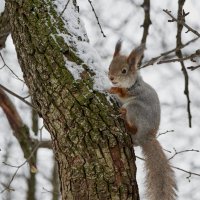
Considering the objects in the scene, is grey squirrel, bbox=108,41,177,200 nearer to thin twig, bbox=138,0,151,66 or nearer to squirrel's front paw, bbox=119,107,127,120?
squirrel's front paw, bbox=119,107,127,120

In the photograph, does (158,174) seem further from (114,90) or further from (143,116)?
(114,90)

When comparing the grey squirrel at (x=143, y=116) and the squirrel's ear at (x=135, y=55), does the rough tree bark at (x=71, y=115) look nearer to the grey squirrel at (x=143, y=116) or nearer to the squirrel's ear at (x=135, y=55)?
the grey squirrel at (x=143, y=116)

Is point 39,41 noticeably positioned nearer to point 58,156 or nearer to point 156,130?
point 58,156

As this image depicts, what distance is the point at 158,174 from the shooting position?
2748 mm

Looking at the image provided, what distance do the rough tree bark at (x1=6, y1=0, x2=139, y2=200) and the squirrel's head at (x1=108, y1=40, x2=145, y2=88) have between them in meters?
0.54

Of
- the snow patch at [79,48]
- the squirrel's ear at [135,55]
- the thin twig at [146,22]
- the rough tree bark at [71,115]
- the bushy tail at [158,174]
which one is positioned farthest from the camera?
the thin twig at [146,22]

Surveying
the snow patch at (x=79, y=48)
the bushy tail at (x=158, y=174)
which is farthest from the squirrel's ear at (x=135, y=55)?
the bushy tail at (x=158, y=174)

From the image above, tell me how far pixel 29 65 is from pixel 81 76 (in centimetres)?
26

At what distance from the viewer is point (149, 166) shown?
278 cm

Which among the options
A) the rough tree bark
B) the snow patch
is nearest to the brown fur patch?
the snow patch

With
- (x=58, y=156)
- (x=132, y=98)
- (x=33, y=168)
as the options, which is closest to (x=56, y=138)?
(x=58, y=156)

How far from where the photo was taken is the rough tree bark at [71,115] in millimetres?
2414

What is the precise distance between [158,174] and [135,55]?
726mm

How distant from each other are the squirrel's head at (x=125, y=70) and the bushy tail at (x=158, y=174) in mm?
421
